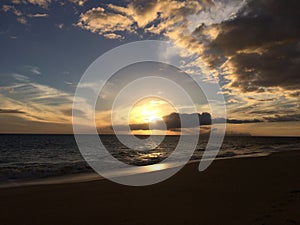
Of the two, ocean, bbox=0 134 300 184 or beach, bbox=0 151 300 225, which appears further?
ocean, bbox=0 134 300 184

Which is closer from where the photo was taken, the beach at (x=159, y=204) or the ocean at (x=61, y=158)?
the beach at (x=159, y=204)

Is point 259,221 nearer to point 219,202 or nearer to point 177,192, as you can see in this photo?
point 219,202

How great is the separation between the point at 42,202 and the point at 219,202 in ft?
22.3

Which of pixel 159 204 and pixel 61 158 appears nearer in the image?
pixel 159 204

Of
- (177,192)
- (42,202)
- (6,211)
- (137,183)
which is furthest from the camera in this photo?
(137,183)

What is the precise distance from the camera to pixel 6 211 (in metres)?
9.38

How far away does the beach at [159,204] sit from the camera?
7819 mm

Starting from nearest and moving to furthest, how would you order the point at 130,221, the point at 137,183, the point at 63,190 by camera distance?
the point at 130,221 → the point at 63,190 → the point at 137,183

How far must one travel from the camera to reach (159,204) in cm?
966

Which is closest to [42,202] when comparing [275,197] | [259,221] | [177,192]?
[177,192]

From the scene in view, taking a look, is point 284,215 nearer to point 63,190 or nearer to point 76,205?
point 76,205

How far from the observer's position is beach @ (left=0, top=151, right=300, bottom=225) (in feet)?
25.7

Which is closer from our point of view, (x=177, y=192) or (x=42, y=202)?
(x=42, y=202)

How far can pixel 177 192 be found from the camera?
11703 mm
